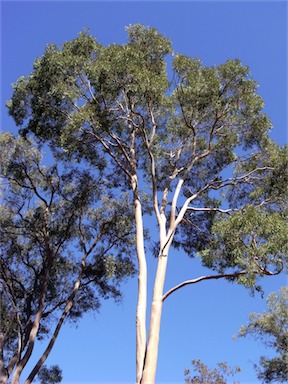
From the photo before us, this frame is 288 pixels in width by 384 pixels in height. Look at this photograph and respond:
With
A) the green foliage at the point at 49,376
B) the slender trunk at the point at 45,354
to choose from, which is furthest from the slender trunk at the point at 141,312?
the green foliage at the point at 49,376

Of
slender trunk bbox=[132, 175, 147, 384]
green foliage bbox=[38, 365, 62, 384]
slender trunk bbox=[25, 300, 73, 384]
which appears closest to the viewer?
slender trunk bbox=[132, 175, 147, 384]

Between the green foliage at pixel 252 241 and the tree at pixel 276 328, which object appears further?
the tree at pixel 276 328

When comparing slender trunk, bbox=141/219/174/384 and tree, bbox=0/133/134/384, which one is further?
tree, bbox=0/133/134/384

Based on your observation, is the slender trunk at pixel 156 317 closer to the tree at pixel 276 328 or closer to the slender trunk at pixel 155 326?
the slender trunk at pixel 155 326

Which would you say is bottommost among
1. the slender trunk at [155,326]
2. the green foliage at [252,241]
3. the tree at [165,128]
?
the slender trunk at [155,326]

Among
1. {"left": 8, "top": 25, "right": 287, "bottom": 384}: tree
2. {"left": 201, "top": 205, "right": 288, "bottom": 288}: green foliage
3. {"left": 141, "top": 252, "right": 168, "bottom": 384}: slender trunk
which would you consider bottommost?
{"left": 141, "top": 252, "right": 168, "bottom": 384}: slender trunk

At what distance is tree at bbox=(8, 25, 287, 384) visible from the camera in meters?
10.4

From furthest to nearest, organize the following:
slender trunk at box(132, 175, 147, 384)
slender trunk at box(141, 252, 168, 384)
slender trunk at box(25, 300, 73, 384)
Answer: slender trunk at box(25, 300, 73, 384), slender trunk at box(132, 175, 147, 384), slender trunk at box(141, 252, 168, 384)

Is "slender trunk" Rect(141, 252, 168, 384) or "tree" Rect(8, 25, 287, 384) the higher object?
"tree" Rect(8, 25, 287, 384)

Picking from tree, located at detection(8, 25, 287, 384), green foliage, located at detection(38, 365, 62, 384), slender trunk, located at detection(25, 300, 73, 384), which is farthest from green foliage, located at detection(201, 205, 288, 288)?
green foliage, located at detection(38, 365, 62, 384)

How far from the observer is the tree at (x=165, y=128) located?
10.4 meters

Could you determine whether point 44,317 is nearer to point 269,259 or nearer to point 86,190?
point 86,190

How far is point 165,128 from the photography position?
13.3m

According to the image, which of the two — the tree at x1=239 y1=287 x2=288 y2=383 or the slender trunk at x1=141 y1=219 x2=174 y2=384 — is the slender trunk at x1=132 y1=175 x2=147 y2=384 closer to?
the slender trunk at x1=141 y1=219 x2=174 y2=384
